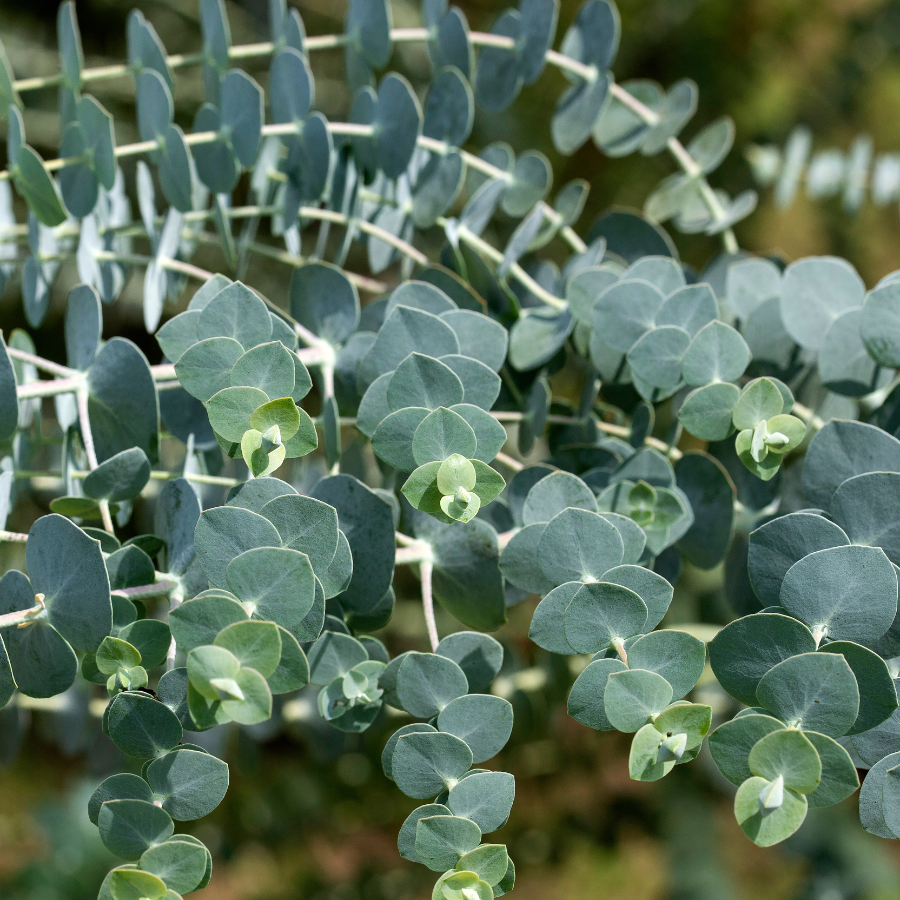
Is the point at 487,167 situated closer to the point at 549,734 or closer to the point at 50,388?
the point at 50,388

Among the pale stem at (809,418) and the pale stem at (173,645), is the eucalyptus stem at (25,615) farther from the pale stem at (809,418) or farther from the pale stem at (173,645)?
the pale stem at (809,418)

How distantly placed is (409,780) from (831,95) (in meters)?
1.09

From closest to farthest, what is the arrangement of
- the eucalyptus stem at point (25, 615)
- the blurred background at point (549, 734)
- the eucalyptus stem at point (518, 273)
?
the eucalyptus stem at point (25, 615) → the eucalyptus stem at point (518, 273) → the blurred background at point (549, 734)

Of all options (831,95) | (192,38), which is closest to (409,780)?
(192,38)

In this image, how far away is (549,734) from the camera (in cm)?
45

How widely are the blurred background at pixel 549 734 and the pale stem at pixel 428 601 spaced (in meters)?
0.14

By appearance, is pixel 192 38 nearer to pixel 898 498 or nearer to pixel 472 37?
pixel 472 37

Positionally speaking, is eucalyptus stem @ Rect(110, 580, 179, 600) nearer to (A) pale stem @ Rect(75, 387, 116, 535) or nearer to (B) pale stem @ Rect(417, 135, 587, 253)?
(A) pale stem @ Rect(75, 387, 116, 535)

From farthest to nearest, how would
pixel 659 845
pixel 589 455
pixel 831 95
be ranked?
pixel 831 95, pixel 659 845, pixel 589 455

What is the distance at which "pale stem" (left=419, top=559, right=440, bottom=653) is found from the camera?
0.62 ft

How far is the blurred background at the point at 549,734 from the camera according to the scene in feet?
1.72

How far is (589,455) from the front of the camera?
25cm

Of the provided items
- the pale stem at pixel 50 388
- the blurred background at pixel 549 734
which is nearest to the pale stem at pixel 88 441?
the pale stem at pixel 50 388

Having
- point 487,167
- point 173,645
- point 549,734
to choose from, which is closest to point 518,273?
point 487,167
